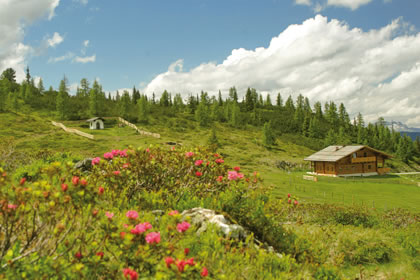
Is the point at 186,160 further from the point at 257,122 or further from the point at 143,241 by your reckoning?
the point at 257,122

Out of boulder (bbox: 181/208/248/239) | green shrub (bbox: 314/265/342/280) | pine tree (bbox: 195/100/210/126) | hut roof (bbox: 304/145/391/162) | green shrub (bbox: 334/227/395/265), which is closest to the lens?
green shrub (bbox: 314/265/342/280)

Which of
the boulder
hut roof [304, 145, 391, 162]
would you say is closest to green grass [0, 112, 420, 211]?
hut roof [304, 145, 391, 162]

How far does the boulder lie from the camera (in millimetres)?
4594

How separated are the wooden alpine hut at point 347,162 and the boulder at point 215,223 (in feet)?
151

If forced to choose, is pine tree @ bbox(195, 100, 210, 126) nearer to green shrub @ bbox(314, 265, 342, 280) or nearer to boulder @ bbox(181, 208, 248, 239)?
boulder @ bbox(181, 208, 248, 239)

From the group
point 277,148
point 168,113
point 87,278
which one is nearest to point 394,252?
point 87,278

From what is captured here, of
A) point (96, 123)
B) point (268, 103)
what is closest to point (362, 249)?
point (96, 123)

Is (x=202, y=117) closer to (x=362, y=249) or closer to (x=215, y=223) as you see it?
(x=362, y=249)

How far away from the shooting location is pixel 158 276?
2506mm

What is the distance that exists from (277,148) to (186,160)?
2724 inches

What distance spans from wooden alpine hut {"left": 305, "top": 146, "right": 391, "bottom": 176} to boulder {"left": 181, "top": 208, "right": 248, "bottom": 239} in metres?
46.0

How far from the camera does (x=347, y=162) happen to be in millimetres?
48531

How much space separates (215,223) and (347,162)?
50836 mm

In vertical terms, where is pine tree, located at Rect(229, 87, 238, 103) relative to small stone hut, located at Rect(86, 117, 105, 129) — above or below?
above
